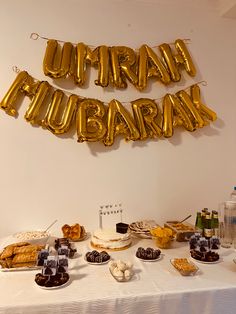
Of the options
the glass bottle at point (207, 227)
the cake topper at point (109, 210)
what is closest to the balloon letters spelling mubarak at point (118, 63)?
the cake topper at point (109, 210)

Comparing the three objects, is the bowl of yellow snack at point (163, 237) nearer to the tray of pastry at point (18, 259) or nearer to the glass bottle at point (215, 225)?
the glass bottle at point (215, 225)

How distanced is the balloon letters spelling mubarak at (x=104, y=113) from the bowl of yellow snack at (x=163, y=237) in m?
0.50

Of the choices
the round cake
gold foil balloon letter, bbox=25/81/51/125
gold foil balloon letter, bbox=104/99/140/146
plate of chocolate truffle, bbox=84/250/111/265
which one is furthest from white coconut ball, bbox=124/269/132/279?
gold foil balloon letter, bbox=25/81/51/125

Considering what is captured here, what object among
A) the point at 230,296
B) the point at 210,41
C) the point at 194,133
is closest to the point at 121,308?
the point at 230,296

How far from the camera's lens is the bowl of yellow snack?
1246mm

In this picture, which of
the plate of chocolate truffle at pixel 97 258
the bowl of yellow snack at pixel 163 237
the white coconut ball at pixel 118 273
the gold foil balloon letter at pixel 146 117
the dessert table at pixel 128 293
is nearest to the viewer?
the dessert table at pixel 128 293

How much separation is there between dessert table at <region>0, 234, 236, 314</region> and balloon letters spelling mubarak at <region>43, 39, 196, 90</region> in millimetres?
934

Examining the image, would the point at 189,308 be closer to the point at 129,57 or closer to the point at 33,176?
the point at 33,176

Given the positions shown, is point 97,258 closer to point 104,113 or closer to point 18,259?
point 18,259

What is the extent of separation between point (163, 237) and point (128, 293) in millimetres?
391

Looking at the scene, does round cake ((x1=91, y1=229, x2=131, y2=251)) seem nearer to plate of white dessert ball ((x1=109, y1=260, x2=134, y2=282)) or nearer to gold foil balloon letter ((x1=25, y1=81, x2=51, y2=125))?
plate of white dessert ball ((x1=109, y1=260, x2=134, y2=282))

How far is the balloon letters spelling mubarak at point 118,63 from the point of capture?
144 centimetres

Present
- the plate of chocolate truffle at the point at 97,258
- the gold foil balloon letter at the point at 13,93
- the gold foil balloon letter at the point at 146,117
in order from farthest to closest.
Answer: the gold foil balloon letter at the point at 146,117
the gold foil balloon letter at the point at 13,93
the plate of chocolate truffle at the point at 97,258

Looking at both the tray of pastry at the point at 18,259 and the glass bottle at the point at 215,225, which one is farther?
the glass bottle at the point at 215,225
